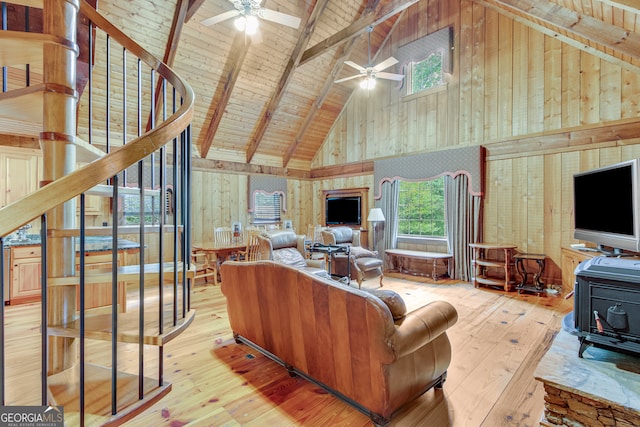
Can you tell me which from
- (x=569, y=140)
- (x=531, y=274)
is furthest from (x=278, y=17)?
(x=531, y=274)

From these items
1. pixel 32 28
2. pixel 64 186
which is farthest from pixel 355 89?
pixel 64 186

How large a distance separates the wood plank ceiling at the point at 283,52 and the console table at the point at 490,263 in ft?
9.56

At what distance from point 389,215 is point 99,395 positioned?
6.00 m

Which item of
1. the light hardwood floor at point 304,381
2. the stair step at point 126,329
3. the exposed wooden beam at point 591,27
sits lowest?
the light hardwood floor at point 304,381

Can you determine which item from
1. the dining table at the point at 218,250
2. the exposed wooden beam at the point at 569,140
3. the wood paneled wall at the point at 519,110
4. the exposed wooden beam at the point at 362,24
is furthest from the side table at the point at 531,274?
the dining table at the point at 218,250

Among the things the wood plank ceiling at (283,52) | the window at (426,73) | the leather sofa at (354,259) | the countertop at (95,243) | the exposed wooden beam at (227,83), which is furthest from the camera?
the window at (426,73)

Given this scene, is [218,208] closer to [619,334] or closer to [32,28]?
[32,28]

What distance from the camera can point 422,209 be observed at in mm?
6449

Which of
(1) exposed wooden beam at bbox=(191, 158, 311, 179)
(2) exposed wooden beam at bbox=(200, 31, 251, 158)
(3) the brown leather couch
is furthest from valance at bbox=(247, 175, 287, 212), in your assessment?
(3) the brown leather couch

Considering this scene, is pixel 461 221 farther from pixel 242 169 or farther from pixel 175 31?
pixel 175 31

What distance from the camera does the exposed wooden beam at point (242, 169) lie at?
266 inches

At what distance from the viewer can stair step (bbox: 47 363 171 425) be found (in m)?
1.23

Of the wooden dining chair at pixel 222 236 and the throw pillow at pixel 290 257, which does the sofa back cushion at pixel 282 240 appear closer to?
the throw pillow at pixel 290 257

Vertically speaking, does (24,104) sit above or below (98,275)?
above
